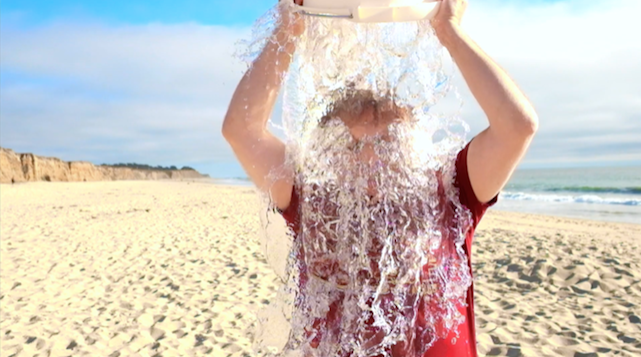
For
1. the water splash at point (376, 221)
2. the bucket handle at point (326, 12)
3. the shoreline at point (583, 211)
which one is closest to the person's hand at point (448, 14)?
the water splash at point (376, 221)

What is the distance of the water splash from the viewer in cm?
141

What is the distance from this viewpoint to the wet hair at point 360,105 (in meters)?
1.45

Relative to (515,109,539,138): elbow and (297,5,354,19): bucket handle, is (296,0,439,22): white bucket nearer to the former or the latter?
(297,5,354,19): bucket handle

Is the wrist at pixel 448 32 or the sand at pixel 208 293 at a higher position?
the wrist at pixel 448 32

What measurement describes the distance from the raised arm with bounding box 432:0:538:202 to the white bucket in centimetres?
4

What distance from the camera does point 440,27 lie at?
4.45 feet

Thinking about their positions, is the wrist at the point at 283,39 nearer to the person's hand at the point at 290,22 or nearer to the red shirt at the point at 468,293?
the person's hand at the point at 290,22

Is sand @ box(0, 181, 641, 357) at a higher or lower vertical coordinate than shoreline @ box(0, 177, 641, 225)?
higher

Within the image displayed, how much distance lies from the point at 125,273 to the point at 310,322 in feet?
21.0

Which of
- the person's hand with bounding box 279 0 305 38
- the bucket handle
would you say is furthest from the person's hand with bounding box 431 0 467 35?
the person's hand with bounding box 279 0 305 38

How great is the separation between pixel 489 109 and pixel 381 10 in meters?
0.38

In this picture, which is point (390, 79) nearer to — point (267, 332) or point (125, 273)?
point (267, 332)

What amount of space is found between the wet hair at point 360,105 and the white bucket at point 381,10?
21 centimetres

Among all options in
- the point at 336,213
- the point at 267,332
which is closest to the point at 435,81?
the point at 336,213
